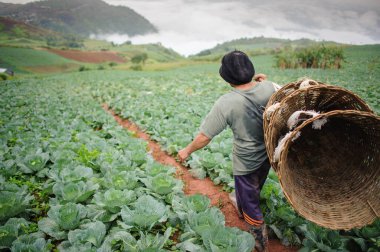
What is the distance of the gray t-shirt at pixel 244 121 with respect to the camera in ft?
7.66

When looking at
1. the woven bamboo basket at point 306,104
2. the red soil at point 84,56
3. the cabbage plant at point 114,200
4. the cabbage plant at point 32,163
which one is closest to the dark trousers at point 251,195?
the woven bamboo basket at point 306,104

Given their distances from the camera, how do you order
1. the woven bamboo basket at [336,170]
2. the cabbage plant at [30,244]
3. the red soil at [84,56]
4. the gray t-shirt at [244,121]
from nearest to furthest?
the woven bamboo basket at [336,170]
the cabbage plant at [30,244]
the gray t-shirt at [244,121]
the red soil at [84,56]

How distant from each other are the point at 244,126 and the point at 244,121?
2.1 inches

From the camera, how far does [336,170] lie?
95.7 inches

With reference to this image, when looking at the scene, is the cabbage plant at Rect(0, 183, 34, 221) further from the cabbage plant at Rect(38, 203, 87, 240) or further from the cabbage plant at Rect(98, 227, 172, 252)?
the cabbage plant at Rect(98, 227, 172, 252)

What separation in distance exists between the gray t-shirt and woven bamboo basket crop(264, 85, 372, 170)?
28 cm

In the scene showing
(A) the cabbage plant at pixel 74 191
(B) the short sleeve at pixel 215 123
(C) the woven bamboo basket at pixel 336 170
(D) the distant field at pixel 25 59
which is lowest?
(A) the cabbage plant at pixel 74 191

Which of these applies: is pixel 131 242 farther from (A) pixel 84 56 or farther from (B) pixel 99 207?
(A) pixel 84 56

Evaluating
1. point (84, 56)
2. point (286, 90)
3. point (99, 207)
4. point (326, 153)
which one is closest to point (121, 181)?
point (99, 207)

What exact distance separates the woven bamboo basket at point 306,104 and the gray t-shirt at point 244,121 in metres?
0.28

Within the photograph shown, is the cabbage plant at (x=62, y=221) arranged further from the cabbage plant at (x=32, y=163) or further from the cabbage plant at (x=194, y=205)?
the cabbage plant at (x=32, y=163)

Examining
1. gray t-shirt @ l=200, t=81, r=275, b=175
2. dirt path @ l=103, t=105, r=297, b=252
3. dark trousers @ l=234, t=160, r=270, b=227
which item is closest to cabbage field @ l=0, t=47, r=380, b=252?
dirt path @ l=103, t=105, r=297, b=252

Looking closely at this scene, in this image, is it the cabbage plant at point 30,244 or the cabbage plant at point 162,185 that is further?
the cabbage plant at point 162,185

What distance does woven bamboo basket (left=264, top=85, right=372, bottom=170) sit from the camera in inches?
74.8
